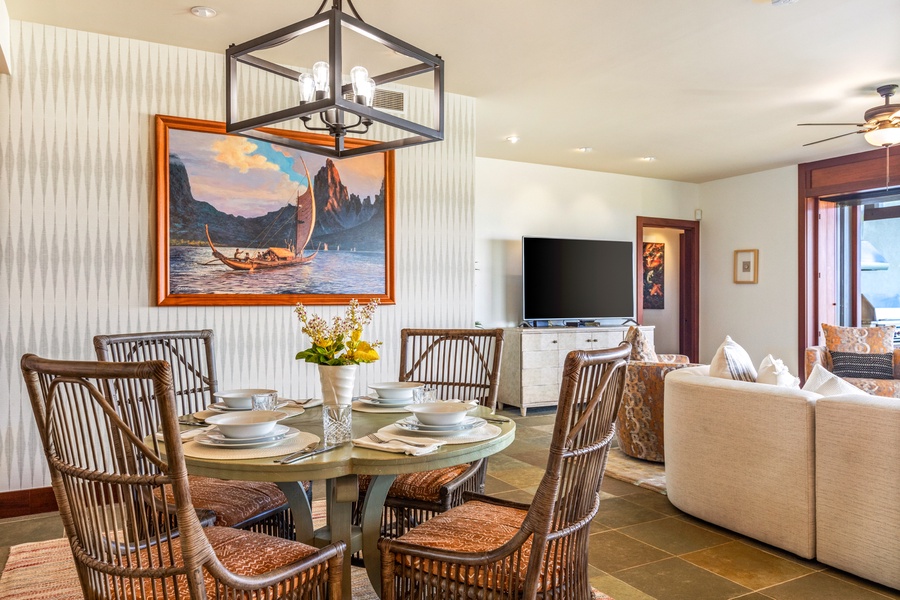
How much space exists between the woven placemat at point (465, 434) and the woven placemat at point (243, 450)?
0.75 ft

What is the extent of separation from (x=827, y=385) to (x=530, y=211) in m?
4.45

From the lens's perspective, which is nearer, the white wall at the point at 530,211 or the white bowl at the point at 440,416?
the white bowl at the point at 440,416

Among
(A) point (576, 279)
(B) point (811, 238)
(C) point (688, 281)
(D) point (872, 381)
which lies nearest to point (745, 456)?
(D) point (872, 381)

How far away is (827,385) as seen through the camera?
9.20 feet

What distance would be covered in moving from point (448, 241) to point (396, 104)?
1.16 meters

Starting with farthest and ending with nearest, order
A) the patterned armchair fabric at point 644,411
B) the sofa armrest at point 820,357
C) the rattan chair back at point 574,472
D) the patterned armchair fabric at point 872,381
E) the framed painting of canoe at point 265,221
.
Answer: the sofa armrest at point 820,357, the patterned armchair fabric at point 872,381, the patterned armchair fabric at point 644,411, the framed painting of canoe at point 265,221, the rattan chair back at point 574,472

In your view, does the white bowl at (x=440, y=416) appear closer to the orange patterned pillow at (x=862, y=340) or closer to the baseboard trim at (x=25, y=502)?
the baseboard trim at (x=25, y=502)

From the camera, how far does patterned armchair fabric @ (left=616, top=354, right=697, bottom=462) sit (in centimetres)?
416

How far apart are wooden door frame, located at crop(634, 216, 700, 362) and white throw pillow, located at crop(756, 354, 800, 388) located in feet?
14.8

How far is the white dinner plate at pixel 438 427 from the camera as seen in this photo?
1.78m

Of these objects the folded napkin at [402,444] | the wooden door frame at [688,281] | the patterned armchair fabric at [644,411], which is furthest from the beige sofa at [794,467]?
the wooden door frame at [688,281]

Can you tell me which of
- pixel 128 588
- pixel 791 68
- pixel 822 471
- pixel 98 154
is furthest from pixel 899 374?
pixel 98 154

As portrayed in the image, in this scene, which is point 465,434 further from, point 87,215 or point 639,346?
point 639,346

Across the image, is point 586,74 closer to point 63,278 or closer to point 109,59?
point 109,59
